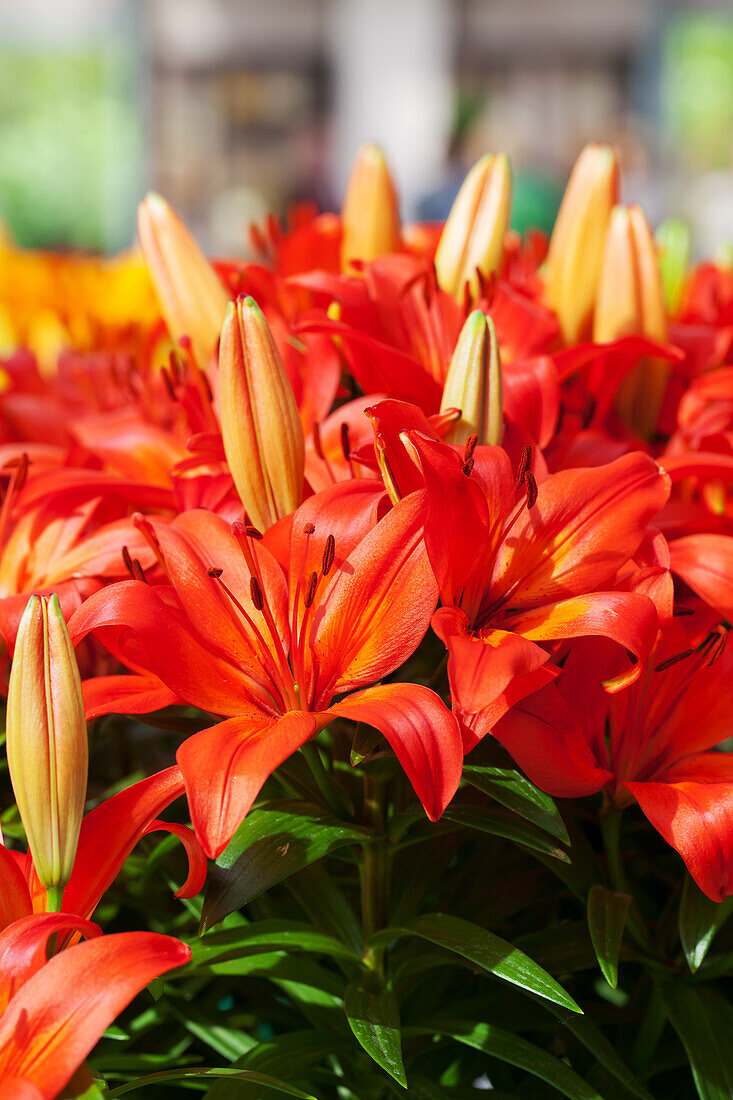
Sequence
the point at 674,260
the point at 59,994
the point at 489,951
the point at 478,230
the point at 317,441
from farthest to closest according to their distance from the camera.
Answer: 1. the point at 674,260
2. the point at 478,230
3. the point at 317,441
4. the point at 489,951
5. the point at 59,994

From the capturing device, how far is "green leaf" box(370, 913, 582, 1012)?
1.40 feet

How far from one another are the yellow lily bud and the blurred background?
738cm

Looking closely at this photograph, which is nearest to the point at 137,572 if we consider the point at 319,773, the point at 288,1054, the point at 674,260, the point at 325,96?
the point at 319,773

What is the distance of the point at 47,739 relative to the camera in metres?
0.40

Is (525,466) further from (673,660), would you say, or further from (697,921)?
(697,921)

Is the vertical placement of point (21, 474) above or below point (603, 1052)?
above

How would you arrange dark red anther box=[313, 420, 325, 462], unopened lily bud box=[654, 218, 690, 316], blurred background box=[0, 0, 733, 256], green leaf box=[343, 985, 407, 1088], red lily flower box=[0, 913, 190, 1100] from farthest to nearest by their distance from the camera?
blurred background box=[0, 0, 733, 256], unopened lily bud box=[654, 218, 690, 316], dark red anther box=[313, 420, 325, 462], green leaf box=[343, 985, 407, 1088], red lily flower box=[0, 913, 190, 1100]

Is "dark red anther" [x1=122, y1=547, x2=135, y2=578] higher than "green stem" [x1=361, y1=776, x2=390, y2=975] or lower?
higher

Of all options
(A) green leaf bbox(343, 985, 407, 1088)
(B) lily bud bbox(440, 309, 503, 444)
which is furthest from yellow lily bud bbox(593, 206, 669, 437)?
(A) green leaf bbox(343, 985, 407, 1088)

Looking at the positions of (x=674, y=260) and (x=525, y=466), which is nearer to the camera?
(x=525, y=466)

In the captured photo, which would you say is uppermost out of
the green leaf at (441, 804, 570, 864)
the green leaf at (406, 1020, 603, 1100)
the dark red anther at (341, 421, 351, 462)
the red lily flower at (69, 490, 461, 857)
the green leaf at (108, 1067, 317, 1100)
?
the dark red anther at (341, 421, 351, 462)

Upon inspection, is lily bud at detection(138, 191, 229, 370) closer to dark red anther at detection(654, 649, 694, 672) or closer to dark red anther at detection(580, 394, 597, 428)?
dark red anther at detection(580, 394, 597, 428)

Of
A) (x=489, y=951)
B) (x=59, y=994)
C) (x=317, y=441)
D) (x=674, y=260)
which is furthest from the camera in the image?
(x=674, y=260)

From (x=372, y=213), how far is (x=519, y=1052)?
0.52m
